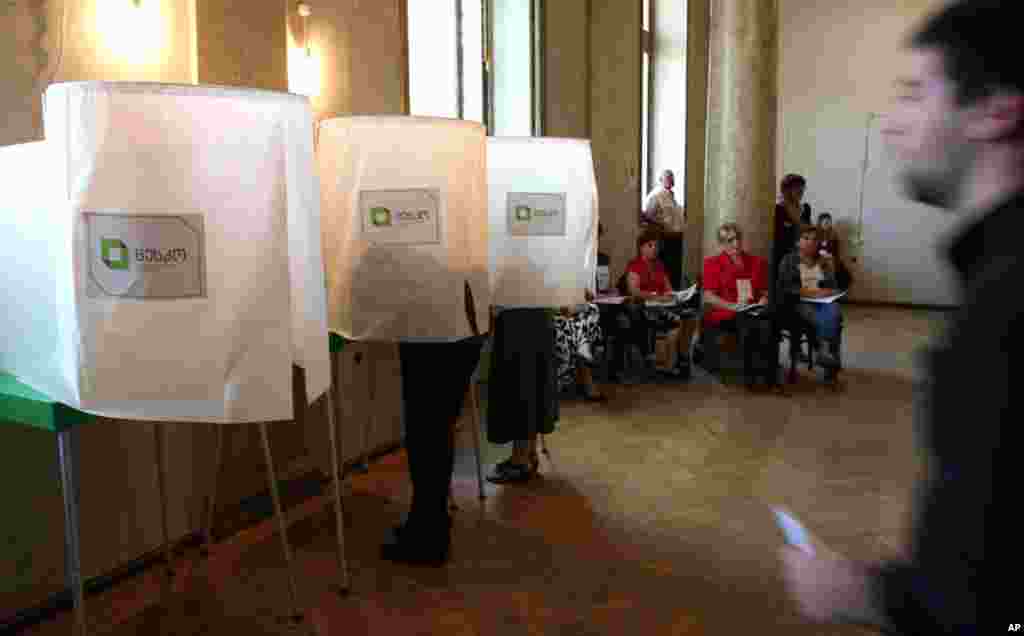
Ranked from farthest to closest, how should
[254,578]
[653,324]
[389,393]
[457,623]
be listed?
[653,324], [389,393], [254,578], [457,623]

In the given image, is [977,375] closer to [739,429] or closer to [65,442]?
[65,442]

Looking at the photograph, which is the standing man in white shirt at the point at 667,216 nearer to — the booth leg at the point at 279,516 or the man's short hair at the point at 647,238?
the man's short hair at the point at 647,238

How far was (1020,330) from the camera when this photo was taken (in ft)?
2.21

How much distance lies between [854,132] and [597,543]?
917 centimetres

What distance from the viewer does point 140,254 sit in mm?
1913

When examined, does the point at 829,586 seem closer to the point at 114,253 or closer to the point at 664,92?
the point at 114,253

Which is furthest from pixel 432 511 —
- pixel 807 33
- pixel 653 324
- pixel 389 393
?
pixel 807 33

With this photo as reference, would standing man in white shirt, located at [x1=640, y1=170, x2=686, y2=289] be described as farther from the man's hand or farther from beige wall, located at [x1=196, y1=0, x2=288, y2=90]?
the man's hand

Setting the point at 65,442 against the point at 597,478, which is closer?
the point at 65,442

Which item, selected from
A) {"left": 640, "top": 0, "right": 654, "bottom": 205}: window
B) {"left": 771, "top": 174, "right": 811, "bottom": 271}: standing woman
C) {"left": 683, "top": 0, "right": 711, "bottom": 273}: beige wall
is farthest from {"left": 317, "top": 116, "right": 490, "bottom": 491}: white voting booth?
{"left": 683, "top": 0, "right": 711, "bottom": 273}: beige wall

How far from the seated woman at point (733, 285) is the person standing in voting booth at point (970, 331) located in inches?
230

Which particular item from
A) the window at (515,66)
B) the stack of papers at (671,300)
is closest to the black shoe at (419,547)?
the stack of papers at (671,300)

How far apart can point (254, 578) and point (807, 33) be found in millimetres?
10355

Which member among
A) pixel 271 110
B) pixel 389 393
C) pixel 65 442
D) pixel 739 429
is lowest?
pixel 739 429
